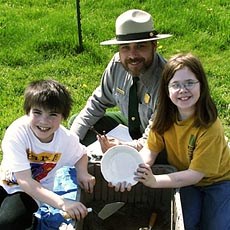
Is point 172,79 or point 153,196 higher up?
point 172,79

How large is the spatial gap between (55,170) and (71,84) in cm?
194

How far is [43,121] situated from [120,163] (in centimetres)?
41

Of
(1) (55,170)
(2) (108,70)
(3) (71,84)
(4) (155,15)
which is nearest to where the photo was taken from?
(1) (55,170)

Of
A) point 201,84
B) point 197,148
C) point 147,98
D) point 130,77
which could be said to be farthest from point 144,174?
point 130,77

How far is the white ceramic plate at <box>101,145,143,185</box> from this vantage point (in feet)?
9.51

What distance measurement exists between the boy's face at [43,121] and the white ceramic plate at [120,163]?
0.92 feet

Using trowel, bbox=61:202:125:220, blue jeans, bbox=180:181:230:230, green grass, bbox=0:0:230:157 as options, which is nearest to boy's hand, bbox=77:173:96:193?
trowel, bbox=61:202:125:220

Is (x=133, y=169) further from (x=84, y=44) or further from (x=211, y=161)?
(x=84, y=44)

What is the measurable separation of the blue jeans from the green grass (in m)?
1.46

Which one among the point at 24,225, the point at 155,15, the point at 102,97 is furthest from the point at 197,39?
the point at 24,225

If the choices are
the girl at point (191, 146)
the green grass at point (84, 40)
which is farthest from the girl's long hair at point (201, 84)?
the green grass at point (84, 40)

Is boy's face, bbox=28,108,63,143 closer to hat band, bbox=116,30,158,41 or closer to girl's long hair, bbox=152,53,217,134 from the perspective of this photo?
girl's long hair, bbox=152,53,217,134

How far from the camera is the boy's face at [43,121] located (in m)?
2.91

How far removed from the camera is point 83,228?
320 centimetres
